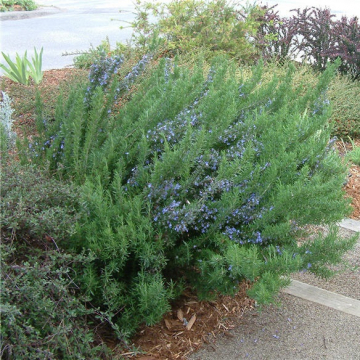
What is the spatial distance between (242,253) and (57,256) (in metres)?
0.85

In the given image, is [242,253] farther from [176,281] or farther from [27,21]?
[27,21]

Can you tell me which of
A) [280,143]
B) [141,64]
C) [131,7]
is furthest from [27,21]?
[280,143]

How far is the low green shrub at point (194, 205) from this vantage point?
2.45 metres

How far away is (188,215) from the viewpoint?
2514 millimetres

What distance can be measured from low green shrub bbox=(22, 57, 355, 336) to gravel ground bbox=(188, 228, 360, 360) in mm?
306

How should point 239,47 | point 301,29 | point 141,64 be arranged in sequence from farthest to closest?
point 301,29, point 239,47, point 141,64

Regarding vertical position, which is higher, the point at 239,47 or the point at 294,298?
the point at 239,47

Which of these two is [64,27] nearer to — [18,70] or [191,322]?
[18,70]

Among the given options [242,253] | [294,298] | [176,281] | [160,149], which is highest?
[160,149]

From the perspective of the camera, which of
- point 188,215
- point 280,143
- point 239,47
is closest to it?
point 188,215

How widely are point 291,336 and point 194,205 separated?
3.25 ft

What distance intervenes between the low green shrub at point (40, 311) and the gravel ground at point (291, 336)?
0.69 meters

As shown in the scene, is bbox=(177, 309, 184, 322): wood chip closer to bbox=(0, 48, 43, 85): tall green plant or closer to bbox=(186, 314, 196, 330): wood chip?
bbox=(186, 314, 196, 330): wood chip

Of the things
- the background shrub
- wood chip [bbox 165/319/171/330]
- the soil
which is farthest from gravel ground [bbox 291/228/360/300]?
the background shrub
